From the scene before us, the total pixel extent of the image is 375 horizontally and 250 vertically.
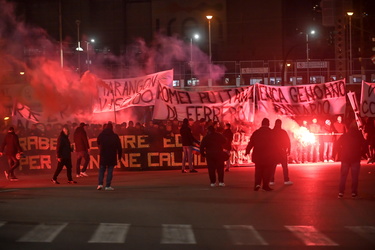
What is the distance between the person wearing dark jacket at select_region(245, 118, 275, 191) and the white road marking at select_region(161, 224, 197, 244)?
516 cm

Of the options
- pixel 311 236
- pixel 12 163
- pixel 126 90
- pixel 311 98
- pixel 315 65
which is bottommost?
pixel 311 236

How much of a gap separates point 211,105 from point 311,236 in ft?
53.1

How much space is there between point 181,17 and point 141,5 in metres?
5.76

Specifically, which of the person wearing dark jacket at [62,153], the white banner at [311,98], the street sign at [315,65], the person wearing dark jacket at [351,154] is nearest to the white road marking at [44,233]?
the person wearing dark jacket at [351,154]

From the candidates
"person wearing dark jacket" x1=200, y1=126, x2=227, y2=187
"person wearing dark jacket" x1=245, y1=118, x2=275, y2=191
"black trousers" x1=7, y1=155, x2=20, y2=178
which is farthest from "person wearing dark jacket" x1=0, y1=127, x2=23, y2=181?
"person wearing dark jacket" x1=245, y1=118, x2=275, y2=191

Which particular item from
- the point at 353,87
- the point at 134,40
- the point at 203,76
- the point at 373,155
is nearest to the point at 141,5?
the point at 134,40

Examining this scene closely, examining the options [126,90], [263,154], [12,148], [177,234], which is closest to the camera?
[177,234]

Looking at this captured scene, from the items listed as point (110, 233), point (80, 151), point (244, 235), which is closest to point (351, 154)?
point (244, 235)

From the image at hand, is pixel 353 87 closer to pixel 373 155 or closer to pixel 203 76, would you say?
pixel 203 76

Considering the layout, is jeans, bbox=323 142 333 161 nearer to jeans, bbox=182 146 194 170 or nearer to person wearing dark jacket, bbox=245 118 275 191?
jeans, bbox=182 146 194 170

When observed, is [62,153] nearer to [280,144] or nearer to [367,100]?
[280,144]

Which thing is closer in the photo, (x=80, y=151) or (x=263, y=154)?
(x=263, y=154)

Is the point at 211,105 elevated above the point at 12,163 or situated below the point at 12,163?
above

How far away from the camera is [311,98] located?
25547mm
